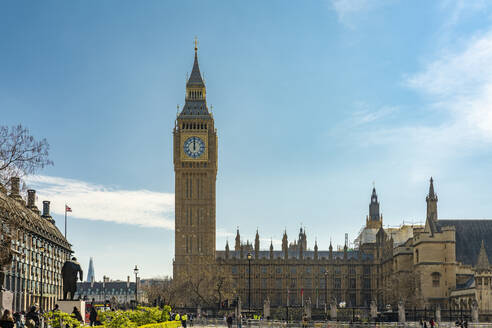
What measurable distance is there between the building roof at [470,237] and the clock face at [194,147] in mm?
53542

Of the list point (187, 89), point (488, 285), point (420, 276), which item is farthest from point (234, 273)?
point (488, 285)

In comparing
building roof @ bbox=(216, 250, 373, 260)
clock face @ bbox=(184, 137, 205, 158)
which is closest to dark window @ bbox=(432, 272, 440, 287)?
building roof @ bbox=(216, 250, 373, 260)

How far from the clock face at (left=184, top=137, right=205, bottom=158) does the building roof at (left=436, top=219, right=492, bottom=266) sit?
176ft

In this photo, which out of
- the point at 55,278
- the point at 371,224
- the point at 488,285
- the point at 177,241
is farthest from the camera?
the point at 371,224

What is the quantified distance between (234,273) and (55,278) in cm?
4256

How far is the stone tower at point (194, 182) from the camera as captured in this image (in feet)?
433

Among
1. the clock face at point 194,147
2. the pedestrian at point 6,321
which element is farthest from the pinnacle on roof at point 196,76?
the pedestrian at point 6,321

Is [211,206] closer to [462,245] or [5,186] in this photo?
[462,245]

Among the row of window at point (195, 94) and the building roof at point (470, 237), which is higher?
the row of window at point (195, 94)

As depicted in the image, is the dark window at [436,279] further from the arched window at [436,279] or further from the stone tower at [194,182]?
the stone tower at [194,182]

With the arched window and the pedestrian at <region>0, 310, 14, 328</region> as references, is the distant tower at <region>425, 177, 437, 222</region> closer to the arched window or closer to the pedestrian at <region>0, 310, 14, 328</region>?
the arched window

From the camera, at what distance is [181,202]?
13425 cm

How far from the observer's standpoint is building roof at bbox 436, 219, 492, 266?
305 ft

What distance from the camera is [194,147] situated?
136 m
